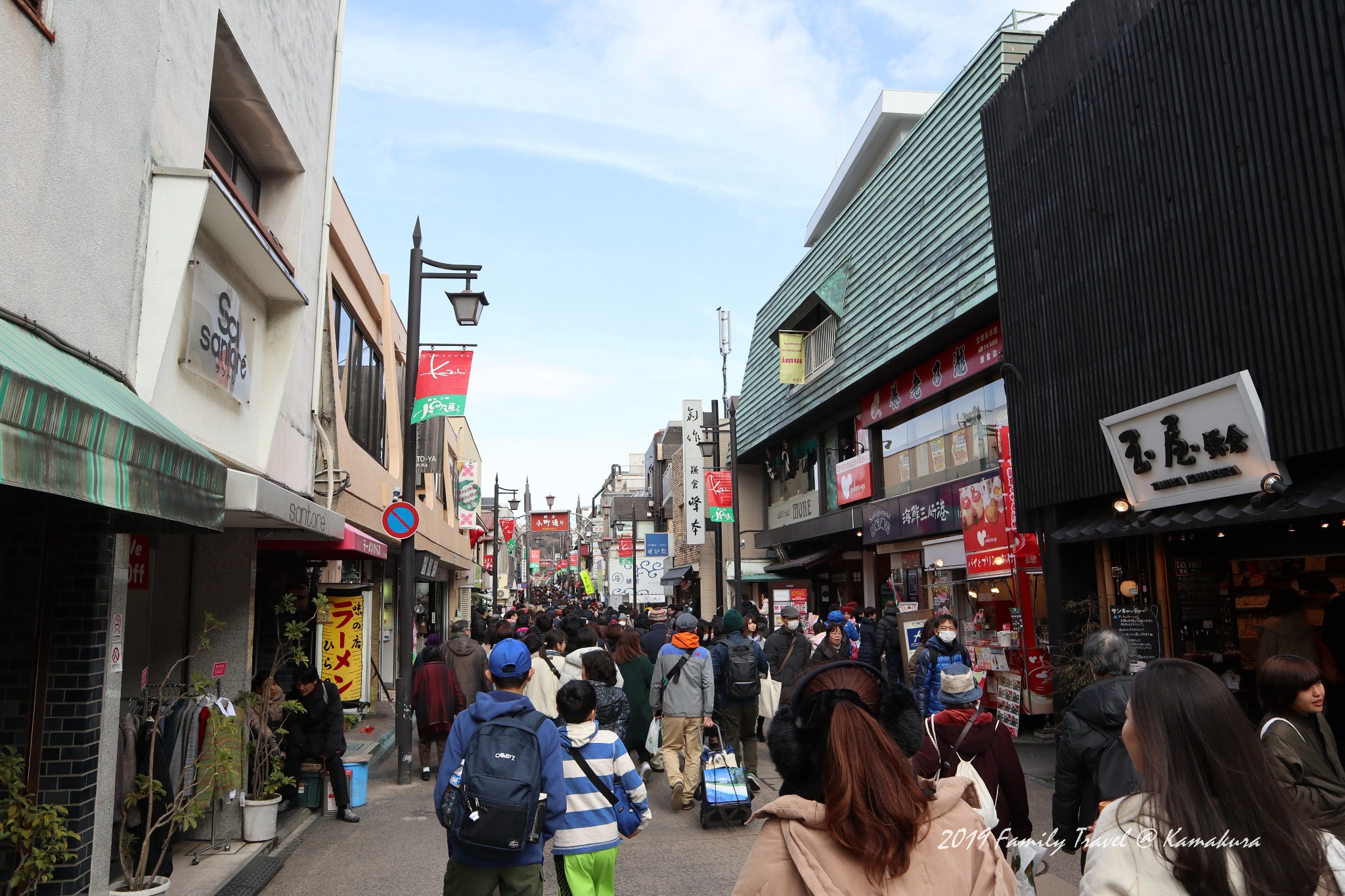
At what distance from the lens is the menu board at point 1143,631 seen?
10656 mm

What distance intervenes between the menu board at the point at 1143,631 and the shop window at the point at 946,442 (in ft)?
15.2

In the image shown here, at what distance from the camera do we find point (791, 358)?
79.7 ft

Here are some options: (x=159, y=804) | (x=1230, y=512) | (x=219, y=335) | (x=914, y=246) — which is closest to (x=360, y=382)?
(x=219, y=335)

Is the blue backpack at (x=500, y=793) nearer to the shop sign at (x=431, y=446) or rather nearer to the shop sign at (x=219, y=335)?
the shop sign at (x=219, y=335)

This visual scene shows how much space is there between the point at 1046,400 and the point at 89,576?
11233mm

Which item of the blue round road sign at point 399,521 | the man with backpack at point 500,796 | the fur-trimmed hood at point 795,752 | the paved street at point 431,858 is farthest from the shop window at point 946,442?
Answer: the fur-trimmed hood at point 795,752

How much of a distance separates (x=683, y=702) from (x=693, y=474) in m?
21.1

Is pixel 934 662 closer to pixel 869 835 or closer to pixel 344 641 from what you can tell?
pixel 869 835

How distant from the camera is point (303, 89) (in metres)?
10.2

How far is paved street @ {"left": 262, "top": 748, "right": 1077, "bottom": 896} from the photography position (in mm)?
6902

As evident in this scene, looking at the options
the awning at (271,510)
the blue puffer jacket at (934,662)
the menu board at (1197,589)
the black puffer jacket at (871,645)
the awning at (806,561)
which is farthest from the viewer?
the awning at (806,561)

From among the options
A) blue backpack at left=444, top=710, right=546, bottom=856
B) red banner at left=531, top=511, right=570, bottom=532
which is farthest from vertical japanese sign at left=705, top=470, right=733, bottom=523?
red banner at left=531, top=511, right=570, bottom=532

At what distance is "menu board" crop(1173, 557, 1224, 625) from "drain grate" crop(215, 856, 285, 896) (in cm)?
1050

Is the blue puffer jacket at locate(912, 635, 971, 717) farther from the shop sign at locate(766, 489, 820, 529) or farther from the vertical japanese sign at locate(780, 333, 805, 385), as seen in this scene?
the shop sign at locate(766, 489, 820, 529)
